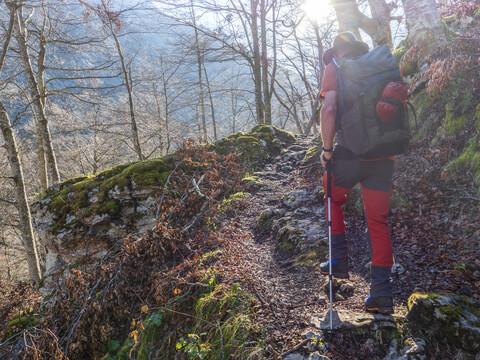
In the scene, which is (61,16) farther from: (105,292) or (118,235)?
(105,292)

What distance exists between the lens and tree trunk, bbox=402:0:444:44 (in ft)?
18.2

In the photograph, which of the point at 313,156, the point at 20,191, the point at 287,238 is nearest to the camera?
the point at 287,238

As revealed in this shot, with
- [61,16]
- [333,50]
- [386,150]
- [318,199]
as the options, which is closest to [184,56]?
[61,16]

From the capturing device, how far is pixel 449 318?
2020mm

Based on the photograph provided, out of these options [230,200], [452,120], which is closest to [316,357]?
[230,200]

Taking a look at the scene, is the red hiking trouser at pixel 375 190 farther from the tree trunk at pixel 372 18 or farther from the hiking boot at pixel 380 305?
the tree trunk at pixel 372 18

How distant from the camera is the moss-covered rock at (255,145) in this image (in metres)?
8.52

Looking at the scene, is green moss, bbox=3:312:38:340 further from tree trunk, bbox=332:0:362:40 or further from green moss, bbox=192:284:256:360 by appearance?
tree trunk, bbox=332:0:362:40

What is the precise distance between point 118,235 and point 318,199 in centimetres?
457

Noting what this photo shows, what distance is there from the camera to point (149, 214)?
230 inches

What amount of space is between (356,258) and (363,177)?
1557 mm

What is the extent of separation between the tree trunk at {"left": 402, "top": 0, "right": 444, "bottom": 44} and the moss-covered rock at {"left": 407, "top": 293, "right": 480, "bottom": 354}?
5642mm

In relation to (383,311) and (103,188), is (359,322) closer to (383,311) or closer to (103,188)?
(383,311)

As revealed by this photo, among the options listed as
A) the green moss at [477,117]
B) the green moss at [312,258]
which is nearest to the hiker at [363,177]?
the green moss at [312,258]
